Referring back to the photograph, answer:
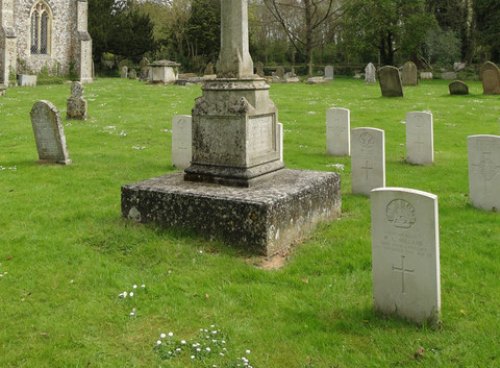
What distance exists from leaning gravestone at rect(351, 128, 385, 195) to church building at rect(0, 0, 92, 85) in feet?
97.8

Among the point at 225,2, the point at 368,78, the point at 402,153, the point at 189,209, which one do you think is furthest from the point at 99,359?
the point at 368,78

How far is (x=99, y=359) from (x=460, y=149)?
33.1 ft

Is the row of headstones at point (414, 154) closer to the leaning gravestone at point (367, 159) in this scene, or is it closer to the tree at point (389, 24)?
the leaning gravestone at point (367, 159)

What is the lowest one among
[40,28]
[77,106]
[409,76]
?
[77,106]

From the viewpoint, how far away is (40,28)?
3584 centimetres

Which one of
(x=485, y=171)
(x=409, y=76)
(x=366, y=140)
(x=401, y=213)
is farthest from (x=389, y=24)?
(x=401, y=213)

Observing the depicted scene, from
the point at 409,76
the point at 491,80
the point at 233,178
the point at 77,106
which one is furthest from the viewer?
the point at 409,76

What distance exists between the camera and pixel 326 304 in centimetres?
429

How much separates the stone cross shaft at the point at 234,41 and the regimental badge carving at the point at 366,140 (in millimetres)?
2463

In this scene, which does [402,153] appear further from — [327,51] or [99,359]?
[327,51]

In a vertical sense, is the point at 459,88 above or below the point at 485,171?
above

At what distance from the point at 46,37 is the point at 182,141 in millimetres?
30868

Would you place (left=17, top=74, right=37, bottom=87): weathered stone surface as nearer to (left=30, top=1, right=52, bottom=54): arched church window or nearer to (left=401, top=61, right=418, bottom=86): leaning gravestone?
(left=30, top=1, right=52, bottom=54): arched church window

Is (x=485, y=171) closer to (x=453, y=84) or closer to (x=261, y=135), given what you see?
(x=261, y=135)
